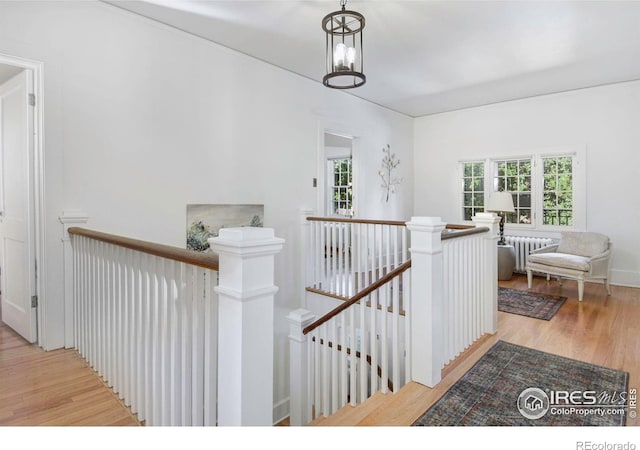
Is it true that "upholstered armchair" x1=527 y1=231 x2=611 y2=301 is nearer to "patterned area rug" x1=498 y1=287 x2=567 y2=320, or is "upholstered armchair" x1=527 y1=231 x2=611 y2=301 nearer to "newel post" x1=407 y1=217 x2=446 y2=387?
"patterned area rug" x1=498 y1=287 x2=567 y2=320

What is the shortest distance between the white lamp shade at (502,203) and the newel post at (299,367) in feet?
13.9

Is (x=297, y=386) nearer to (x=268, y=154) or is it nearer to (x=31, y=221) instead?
(x=31, y=221)

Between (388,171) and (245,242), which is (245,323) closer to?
(245,242)

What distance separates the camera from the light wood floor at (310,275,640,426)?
81.4 inches

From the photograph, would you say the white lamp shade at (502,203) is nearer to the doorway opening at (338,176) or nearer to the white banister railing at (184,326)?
the doorway opening at (338,176)

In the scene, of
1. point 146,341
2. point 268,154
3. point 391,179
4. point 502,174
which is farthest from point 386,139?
point 146,341

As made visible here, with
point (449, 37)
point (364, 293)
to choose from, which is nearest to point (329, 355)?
point (364, 293)

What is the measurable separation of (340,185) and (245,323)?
708 centimetres

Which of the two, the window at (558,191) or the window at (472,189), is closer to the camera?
the window at (558,191)

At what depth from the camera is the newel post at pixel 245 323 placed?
112cm

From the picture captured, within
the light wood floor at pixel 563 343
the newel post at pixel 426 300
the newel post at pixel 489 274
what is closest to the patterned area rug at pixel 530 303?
the light wood floor at pixel 563 343

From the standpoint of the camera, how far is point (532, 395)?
2195 mm

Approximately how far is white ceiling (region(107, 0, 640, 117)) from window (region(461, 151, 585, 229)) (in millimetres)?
1190

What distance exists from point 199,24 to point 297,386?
3.45 meters
